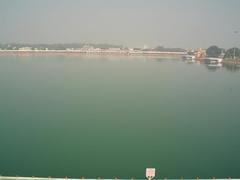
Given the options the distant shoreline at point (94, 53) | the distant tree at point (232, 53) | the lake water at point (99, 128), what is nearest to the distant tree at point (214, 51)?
the distant tree at point (232, 53)

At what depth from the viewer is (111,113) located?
568cm

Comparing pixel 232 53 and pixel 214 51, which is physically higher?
pixel 214 51

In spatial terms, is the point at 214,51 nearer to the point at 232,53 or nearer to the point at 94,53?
the point at 232,53

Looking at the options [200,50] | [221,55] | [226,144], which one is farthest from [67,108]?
[200,50]

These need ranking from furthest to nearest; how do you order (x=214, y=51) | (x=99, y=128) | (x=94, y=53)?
(x=94, y=53)
(x=214, y=51)
(x=99, y=128)

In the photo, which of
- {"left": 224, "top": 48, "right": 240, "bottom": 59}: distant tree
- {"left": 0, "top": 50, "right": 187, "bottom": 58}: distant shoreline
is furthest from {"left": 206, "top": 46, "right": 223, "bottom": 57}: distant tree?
{"left": 0, "top": 50, "right": 187, "bottom": 58}: distant shoreline

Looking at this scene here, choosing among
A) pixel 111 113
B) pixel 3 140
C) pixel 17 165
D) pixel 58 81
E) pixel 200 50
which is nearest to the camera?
pixel 17 165

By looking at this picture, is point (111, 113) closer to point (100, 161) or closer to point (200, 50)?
point (100, 161)

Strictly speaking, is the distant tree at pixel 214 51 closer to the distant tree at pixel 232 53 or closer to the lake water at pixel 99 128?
the distant tree at pixel 232 53

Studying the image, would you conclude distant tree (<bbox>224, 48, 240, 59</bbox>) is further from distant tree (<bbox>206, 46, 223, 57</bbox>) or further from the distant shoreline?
the distant shoreline

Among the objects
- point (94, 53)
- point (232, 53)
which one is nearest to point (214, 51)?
point (232, 53)

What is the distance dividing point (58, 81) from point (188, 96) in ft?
12.8

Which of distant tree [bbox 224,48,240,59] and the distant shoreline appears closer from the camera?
distant tree [bbox 224,48,240,59]

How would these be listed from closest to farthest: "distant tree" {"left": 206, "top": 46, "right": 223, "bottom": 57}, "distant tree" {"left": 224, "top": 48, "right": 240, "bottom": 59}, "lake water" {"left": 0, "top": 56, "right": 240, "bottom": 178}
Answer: "lake water" {"left": 0, "top": 56, "right": 240, "bottom": 178} → "distant tree" {"left": 224, "top": 48, "right": 240, "bottom": 59} → "distant tree" {"left": 206, "top": 46, "right": 223, "bottom": 57}
